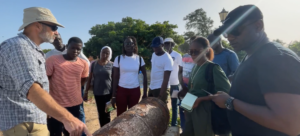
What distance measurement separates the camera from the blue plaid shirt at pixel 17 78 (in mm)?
1415

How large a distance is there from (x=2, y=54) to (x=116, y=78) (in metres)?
2.13

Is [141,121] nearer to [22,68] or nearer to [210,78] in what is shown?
[210,78]

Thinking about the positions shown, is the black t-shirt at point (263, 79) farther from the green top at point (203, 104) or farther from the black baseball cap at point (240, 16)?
the green top at point (203, 104)

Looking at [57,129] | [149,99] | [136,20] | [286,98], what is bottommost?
[57,129]

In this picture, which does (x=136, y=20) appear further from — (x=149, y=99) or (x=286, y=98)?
(x=286, y=98)

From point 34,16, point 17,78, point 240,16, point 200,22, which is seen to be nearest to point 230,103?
point 240,16

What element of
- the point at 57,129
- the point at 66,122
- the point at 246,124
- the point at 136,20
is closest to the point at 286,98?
the point at 246,124

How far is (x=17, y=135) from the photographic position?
5.08 ft

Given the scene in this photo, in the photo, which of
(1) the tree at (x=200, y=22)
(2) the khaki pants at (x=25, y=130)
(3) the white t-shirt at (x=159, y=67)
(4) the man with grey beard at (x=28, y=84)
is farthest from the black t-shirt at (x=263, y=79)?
(1) the tree at (x=200, y=22)

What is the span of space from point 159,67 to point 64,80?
163 centimetres

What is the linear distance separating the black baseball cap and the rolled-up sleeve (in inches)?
61.7

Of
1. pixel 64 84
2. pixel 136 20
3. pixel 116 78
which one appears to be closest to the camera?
pixel 64 84

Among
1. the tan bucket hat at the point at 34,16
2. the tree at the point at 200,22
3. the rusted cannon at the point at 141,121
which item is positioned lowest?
the rusted cannon at the point at 141,121

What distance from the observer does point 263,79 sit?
44.8 inches
